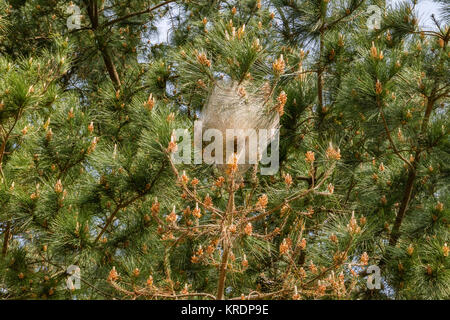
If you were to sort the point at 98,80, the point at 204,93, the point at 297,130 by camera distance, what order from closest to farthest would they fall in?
the point at 204,93
the point at 297,130
the point at 98,80

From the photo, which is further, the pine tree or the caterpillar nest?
the pine tree

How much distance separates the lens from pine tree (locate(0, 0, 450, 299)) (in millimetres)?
2434

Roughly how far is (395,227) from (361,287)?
1.50 ft

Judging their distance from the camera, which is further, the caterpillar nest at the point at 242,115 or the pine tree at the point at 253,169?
the pine tree at the point at 253,169

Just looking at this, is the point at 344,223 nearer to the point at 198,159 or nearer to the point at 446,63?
the point at 198,159

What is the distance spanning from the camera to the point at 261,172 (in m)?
3.49

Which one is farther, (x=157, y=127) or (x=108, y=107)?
(x=108, y=107)

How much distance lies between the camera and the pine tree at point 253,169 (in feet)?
7.98

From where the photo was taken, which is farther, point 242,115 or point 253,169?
point 253,169

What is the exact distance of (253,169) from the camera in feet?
7.93

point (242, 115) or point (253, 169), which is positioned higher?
point (242, 115)

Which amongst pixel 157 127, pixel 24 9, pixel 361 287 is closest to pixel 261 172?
pixel 361 287
